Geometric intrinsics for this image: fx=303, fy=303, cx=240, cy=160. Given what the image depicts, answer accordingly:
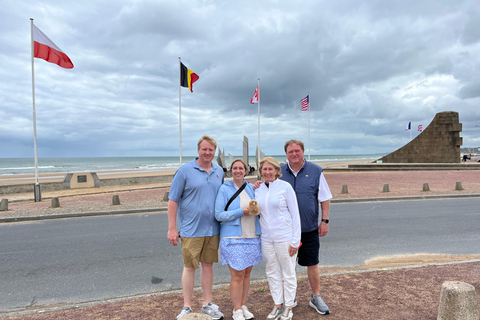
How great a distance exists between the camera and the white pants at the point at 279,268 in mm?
3010

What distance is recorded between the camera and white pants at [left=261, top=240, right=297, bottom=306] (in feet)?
9.87

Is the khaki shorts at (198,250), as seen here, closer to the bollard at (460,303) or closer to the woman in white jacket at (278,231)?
the woman in white jacket at (278,231)

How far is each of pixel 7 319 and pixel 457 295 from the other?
4.48 meters

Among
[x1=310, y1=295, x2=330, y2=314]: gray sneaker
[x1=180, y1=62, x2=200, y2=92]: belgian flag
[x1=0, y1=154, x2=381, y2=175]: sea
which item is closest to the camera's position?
[x1=310, y1=295, x2=330, y2=314]: gray sneaker

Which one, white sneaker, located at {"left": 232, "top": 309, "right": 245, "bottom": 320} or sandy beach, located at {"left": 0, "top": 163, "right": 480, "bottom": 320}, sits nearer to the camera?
white sneaker, located at {"left": 232, "top": 309, "right": 245, "bottom": 320}

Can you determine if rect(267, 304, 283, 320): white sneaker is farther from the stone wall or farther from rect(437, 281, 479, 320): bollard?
the stone wall

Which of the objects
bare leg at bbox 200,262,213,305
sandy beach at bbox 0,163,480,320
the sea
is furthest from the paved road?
the sea

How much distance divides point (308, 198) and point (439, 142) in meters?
32.2

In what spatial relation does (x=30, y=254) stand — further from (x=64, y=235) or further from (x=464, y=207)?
(x=464, y=207)

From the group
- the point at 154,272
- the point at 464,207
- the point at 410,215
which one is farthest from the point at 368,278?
the point at 464,207

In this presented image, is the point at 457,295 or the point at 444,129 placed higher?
the point at 444,129

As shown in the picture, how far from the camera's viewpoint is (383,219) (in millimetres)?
8312

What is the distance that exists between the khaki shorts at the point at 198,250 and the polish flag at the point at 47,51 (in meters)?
12.5

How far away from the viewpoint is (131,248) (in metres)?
6.01
